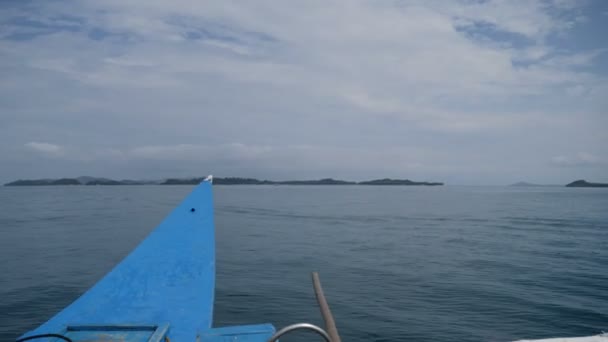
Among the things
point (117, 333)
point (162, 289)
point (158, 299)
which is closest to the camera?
point (117, 333)

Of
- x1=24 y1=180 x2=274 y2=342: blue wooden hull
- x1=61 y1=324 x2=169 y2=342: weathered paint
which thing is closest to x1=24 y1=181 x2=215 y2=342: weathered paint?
x1=24 y1=180 x2=274 y2=342: blue wooden hull

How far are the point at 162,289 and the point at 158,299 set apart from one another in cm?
37

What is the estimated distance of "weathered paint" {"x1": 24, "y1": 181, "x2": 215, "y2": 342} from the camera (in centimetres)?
668

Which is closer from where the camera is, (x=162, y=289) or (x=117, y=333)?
(x=117, y=333)

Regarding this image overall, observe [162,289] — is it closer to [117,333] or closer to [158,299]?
[158,299]

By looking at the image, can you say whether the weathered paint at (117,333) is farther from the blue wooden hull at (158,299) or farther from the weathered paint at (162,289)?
the weathered paint at (162,289)

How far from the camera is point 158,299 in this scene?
7391 millimetres

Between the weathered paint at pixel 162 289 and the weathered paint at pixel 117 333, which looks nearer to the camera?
the weathered paint at pixel 117 333

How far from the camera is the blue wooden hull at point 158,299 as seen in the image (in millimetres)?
5559

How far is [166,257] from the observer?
902cm

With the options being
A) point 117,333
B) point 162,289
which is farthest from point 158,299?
point 117,333

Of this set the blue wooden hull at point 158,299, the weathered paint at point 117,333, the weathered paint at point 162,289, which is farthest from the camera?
the weathered paint at point 162,289

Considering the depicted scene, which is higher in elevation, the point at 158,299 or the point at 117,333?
the point at 117,333

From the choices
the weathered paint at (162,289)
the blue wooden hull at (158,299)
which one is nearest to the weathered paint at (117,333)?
the blue wooden hull at (158,299)
